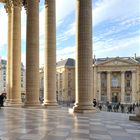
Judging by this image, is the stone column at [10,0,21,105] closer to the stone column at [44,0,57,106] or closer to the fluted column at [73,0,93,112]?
the stone column at [44,0,57,106]

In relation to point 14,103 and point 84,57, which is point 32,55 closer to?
point 84,57

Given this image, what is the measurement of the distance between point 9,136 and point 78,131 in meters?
4.96

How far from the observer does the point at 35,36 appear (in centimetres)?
5028

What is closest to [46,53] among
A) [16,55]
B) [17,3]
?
[16,55]

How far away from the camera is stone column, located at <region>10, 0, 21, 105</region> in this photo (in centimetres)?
6006

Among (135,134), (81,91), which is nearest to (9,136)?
(135,134)

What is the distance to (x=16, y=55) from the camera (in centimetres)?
6022

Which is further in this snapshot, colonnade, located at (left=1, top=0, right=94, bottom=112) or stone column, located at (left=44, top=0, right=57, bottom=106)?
stone column, located at (left=44, top=0, right=57, bottom=106)

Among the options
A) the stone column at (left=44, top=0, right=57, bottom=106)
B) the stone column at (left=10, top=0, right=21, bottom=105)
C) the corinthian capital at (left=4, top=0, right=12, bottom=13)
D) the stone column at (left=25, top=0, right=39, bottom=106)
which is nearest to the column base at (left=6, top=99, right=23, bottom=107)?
the stone column at (left=10, top=0, right=21, bottom=105)

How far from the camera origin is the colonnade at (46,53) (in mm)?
39906

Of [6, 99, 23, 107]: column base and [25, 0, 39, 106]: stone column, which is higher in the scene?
[25, 0, 39, 106]: stone column

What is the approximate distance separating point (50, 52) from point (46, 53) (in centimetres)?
60

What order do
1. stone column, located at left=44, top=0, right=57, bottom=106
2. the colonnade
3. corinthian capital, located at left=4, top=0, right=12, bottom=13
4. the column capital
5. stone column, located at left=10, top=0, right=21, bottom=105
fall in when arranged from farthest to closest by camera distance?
1. corinthian capital, located at left=4, top=0, right=12, bottom=13
2. the column capital
3. stone column, located at left=10, top=0, right=21, bottom=105
4. stone column, located at left=44, top=0, right=57, bottom=106
5. the colonnade

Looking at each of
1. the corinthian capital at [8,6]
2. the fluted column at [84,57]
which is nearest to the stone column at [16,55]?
the corinthian capital at [8,6]
